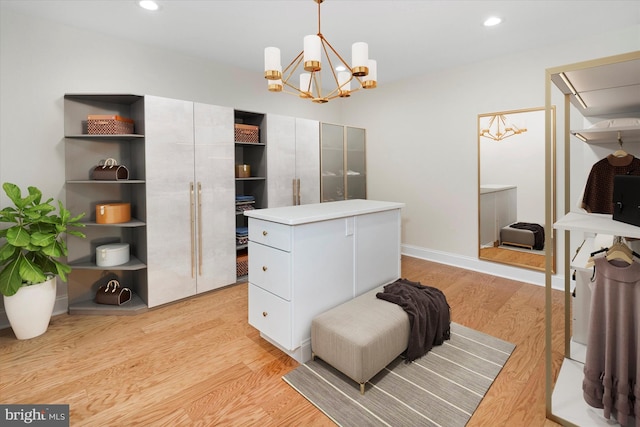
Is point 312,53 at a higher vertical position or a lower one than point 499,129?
higher

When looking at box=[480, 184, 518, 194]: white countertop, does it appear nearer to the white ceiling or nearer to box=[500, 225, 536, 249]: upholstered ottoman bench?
box=[500, 225, 536, 249]: upholstered ottoman bench

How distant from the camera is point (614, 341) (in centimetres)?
145

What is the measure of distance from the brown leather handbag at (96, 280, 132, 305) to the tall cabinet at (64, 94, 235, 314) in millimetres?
70

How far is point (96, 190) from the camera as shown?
3.07 m

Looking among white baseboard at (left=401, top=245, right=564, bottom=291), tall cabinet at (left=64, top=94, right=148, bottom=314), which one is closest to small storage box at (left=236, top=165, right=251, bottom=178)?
tall cabinet at (left=64, top=94, right=148, bottom=314)

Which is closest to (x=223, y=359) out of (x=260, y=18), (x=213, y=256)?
(x=213, y=256)

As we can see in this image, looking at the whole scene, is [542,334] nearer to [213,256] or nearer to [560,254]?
[560,254]

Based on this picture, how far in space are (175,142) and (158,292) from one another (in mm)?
1416

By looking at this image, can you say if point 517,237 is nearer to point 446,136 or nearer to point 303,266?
point 446,136

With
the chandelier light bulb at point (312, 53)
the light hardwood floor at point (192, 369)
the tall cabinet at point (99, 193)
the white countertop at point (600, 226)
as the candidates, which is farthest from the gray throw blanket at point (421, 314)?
the tall cabinet at point (99, 193)

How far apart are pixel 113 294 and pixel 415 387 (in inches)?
106

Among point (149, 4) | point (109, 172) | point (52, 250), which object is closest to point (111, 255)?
point (52, 250)

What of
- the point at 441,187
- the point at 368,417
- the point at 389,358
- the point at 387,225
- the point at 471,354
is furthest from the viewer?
the point at 441,187

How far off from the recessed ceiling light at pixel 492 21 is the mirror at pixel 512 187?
3.61 ft
